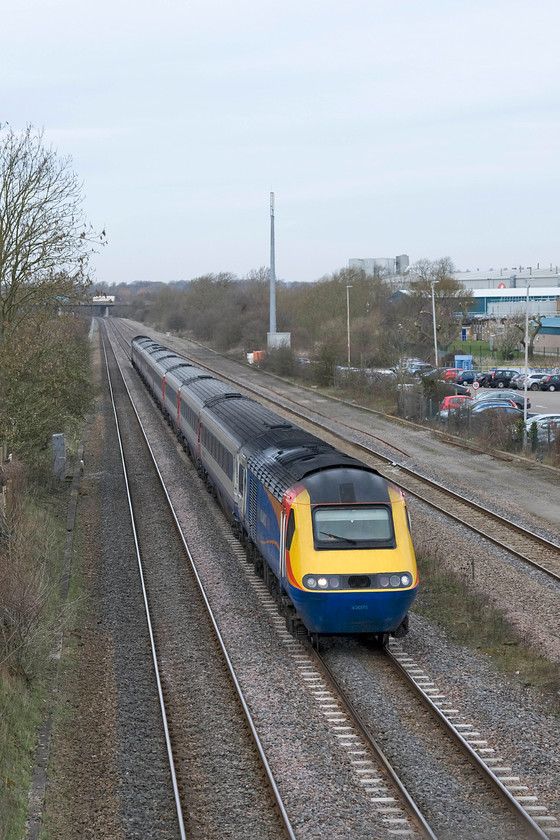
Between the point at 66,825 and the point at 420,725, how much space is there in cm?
427

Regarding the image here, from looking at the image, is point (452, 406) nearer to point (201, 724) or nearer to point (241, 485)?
point (241, 485)

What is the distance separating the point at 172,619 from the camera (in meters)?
14.7

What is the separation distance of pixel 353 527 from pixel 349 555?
448 mm

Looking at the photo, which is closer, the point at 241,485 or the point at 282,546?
the point at 282,546

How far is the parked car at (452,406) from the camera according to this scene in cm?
3816

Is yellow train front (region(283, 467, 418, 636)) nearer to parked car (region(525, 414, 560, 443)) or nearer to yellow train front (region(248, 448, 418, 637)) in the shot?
yellow train front (region(248, 448, 418, 637))

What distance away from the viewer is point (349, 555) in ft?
40.4

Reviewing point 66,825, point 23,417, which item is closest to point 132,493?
point 23,417

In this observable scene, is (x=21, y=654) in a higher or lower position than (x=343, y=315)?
lower

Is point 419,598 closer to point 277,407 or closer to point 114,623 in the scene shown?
point 114,623

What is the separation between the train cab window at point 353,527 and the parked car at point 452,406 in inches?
1016

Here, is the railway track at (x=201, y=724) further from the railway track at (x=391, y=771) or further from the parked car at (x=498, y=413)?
the parked car at (x=498, y=413)

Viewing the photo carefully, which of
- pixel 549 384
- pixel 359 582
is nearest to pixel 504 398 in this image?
pixel 549 384

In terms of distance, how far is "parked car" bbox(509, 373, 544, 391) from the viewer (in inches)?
2213
